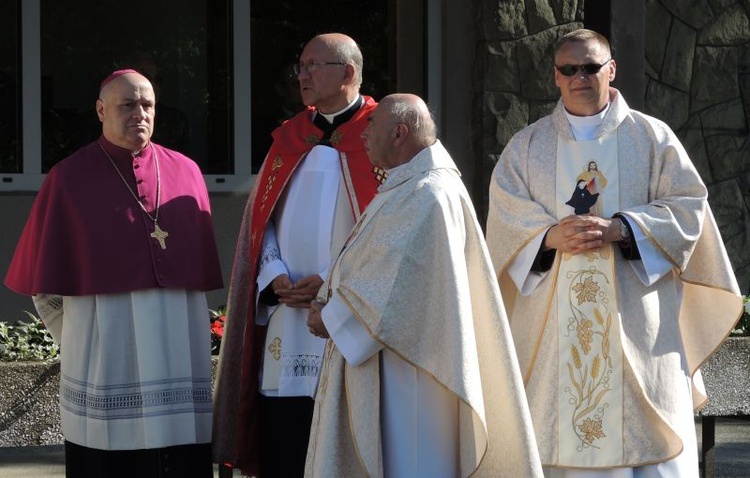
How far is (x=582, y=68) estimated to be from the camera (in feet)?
18.4

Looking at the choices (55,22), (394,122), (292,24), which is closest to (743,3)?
(292,24)

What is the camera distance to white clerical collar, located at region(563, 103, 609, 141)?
5.80m

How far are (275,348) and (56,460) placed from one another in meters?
3.07

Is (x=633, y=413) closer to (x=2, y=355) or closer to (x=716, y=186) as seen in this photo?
(x=2, y=355)

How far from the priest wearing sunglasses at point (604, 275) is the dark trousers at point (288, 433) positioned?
88cm

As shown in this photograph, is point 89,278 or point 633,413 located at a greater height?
point 89,278

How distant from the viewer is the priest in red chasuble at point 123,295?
561 cm

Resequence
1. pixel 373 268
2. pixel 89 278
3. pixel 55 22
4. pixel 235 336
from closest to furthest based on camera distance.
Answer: pixel 373 268 < pixel 89 278 < pixel 235 336 < pixel 55 22

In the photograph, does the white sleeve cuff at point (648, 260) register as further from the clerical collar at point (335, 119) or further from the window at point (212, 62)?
the window at point (212, 62)

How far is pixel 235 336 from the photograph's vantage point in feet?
19.6

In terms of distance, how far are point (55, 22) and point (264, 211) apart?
14.8 feet

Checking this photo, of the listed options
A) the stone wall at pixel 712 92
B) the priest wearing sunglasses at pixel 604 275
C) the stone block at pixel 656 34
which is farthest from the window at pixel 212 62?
the priest wearing sunglasses at pixel 604 275

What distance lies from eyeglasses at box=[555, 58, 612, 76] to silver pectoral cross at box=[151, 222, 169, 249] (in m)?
1.63

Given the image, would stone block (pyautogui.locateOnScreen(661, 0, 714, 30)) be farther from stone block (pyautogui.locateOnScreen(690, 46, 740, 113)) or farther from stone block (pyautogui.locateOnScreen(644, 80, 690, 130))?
stone block (pyautogui.locateOnScreen(644, 80, 690, 130))
